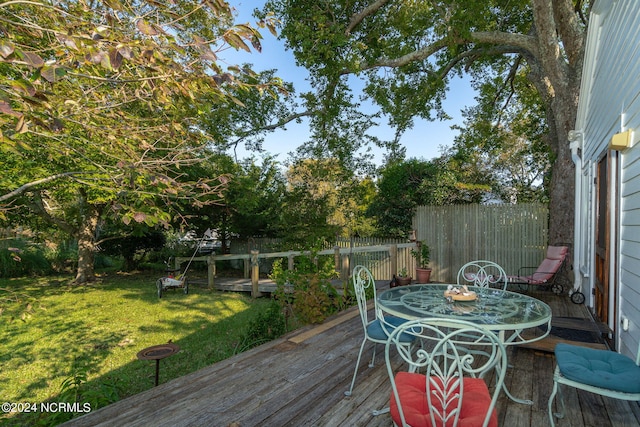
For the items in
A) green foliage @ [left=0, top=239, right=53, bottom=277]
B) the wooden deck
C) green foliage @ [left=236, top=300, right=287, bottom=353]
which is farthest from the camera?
green foliage @ [left=0, top=239, right=53, bottom=277]

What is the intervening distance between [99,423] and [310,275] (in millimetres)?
2511

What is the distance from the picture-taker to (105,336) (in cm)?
498

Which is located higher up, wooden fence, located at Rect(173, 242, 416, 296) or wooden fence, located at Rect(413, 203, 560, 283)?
wooden fence, located at Rect(413, 203, 560, 283)

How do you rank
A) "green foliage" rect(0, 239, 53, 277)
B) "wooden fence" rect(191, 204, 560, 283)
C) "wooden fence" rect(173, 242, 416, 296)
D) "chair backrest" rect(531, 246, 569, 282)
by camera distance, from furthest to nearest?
"green foliage" rect(0, 239, 53, 277)
"wooden fence" rect(173, 242, 416, 296)
"wooden fence" rect(191, 204, 560, 283)
"chair backrest" rect(531, 246, 569, 282)

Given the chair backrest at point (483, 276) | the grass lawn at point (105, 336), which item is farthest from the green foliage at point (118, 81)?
the chair backrest at point (483, 276)

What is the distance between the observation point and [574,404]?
7.16 ft

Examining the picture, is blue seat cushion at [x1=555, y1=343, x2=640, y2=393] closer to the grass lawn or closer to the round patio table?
the round patio table

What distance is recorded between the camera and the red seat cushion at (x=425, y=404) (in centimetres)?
136

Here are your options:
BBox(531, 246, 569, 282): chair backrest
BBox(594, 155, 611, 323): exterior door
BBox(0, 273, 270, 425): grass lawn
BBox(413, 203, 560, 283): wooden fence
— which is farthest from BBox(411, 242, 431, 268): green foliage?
BBox(0, 273, 270, 425): grass lawn

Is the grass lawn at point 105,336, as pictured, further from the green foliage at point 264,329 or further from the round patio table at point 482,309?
the round patio table at point 482,309

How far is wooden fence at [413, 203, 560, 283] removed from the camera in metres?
7.21

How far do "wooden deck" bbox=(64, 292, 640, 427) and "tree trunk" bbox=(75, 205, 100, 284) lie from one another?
330 inches

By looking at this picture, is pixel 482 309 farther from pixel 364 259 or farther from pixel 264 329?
pixel 364 259

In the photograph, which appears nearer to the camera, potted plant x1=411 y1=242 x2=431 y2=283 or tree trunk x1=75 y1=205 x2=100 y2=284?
potted plant x1=411 y1=242 x2=431 y2=283
